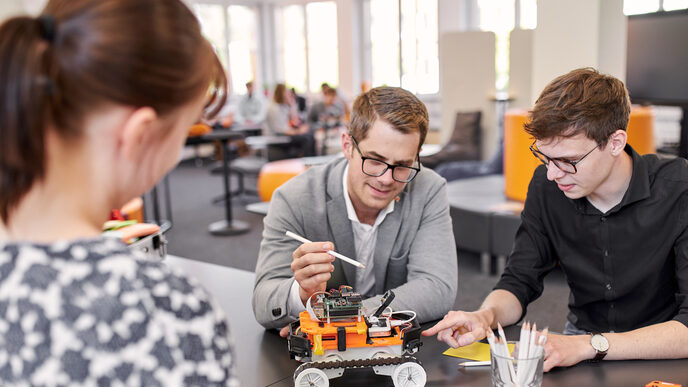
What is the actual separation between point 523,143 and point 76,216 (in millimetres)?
3633

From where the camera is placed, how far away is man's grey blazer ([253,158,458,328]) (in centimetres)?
181

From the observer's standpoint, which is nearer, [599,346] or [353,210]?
[599,346]

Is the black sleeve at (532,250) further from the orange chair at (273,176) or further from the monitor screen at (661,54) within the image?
the orange chair at (273,176)

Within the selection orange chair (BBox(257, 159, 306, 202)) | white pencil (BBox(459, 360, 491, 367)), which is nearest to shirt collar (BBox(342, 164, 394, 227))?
white pencil (BBox(459, 360, 491, 367))

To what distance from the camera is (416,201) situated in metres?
1.96

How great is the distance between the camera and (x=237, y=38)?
39.1 ft

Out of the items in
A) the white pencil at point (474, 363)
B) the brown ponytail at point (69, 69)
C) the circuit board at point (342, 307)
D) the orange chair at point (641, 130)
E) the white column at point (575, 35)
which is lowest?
the white pencil at point (474, 363)

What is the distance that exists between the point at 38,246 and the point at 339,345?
2.41 feet

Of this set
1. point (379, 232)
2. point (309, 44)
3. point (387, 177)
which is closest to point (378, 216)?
point (379, 232)

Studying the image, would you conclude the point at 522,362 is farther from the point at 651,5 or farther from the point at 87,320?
the point at 651,5

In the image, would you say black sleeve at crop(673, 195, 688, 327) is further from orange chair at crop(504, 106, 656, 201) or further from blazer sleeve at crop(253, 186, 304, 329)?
orange chair at crop(504, 106, 656, 201)

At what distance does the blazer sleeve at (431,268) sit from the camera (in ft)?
5.51

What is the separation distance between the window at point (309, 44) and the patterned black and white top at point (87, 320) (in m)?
11.0

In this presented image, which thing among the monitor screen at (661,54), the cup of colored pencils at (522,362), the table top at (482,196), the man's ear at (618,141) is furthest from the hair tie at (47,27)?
the monitor screen at (661,54)
